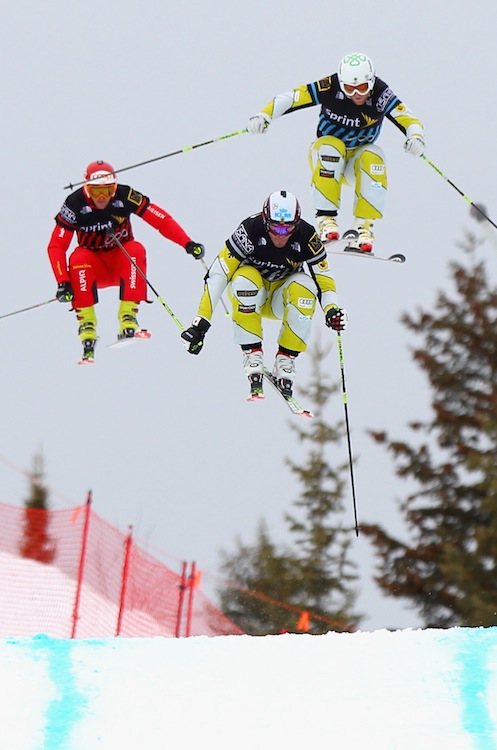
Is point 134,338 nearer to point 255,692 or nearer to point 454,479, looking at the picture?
point 255,692

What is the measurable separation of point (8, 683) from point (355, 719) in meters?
1.57

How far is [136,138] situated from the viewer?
9731 centimetres

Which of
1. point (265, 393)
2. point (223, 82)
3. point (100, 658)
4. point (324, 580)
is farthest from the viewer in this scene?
point (223, 82)

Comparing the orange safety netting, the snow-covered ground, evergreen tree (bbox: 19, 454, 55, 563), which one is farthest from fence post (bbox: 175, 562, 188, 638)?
the snow-covered ground

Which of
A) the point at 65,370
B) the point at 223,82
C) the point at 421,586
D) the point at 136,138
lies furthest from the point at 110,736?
the point at 223,82

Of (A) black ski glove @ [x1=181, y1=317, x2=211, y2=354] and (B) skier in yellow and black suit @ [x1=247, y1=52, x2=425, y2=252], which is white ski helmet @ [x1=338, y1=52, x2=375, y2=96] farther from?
(A) black ski glove @ [x1=181, y1=317, x2=211, y2=354]

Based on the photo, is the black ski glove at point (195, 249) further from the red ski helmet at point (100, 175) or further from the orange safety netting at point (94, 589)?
the orange safety netting at point (94, 589)

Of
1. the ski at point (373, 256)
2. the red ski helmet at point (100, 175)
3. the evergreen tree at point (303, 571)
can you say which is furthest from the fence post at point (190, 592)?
the evergreen tree at point (303, 571)

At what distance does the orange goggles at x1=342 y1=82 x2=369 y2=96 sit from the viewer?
33.3 ft

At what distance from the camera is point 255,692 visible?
6.75m

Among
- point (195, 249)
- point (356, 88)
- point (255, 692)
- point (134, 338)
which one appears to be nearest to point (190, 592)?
point (134, 338)

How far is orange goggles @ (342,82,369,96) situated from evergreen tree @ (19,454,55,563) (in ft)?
13.5

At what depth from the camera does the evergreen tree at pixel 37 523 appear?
54.5 feet

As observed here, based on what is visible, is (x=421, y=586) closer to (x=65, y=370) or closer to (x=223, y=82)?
(x=65, y=370)
